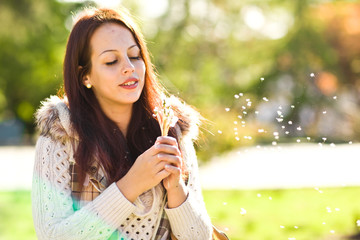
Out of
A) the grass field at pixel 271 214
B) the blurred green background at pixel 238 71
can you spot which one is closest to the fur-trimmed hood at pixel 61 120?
the grass field at pixel 271 214

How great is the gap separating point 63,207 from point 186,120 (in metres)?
0.60

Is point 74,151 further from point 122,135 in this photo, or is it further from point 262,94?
point 262,94

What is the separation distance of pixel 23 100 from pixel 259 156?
43.9 ft

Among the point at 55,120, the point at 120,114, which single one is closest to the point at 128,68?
the point at 120,114

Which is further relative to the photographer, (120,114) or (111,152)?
(120,114)

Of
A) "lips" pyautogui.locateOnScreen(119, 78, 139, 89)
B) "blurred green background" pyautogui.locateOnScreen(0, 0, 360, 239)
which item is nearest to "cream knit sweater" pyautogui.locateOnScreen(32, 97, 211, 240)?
"lips" pyautogui.locateOnScreen(119, 78, 139, 89)

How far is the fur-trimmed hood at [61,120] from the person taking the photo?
77.8 inches

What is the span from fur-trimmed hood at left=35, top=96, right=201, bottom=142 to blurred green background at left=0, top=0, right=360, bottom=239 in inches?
137

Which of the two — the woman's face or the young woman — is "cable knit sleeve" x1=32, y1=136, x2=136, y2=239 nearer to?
the young woman

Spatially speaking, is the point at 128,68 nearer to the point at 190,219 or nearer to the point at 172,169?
the point at 172,169

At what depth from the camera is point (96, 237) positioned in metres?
1.85

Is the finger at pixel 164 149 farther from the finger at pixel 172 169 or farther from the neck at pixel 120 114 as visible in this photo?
the neck at pixel 120 114

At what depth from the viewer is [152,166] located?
1.82 metres

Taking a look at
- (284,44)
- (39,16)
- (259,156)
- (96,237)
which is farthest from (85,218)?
(284,44)
